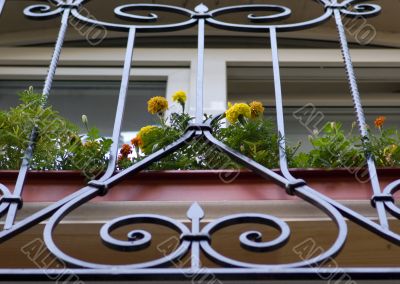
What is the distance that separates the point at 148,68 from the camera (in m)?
3.81

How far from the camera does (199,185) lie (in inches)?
83.2

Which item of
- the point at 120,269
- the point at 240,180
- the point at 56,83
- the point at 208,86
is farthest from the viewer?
the point at 56,83

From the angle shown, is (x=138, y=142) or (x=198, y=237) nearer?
(x=198, y=237)

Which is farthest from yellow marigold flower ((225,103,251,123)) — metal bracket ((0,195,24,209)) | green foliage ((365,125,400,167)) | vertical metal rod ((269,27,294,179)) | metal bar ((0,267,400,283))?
metal bar ((0,267,400,283))

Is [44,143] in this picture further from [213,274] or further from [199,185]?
[213,274]

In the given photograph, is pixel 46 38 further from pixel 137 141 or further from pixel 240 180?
pixel 240 180

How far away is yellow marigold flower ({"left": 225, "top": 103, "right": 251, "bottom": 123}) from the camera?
261 cm

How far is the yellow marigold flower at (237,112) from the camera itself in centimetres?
261

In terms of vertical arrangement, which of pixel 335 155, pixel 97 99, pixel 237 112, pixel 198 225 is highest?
pixel 97 99

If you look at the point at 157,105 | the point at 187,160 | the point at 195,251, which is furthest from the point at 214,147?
the point at 195,251

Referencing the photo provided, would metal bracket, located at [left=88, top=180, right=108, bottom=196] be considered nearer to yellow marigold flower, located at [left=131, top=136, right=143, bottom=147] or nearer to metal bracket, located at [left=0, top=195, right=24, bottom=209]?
metal bracket, located at [left=0, top=195, right=24, bottom=209]

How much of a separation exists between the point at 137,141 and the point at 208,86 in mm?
1001

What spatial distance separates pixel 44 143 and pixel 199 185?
0.56m

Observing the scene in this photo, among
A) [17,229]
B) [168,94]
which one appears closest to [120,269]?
[17,229]
